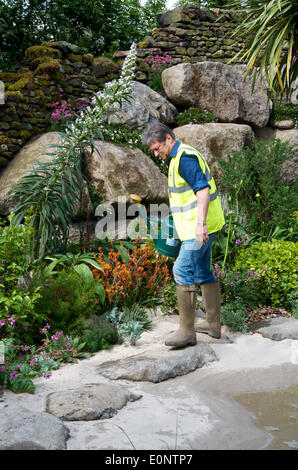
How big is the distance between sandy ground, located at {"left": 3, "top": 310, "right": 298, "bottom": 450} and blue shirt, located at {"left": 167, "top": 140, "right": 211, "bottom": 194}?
1479 millimetres

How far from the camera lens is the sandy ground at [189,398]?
2621 mm

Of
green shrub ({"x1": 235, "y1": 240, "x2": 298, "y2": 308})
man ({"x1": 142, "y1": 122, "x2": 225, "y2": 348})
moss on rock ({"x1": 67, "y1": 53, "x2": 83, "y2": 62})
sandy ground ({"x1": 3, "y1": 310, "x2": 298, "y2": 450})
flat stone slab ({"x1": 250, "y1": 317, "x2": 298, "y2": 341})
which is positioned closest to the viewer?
sandy ground ({"x1": 3, "y1": 310, "x2": 298, "y2": 450})

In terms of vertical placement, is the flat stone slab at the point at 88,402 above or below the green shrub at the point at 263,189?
below

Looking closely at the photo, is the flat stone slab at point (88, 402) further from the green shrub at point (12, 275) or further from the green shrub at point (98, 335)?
the green shrub at point (98, 335)

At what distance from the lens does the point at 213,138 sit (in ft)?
26.9

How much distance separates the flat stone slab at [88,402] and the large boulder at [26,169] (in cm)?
322

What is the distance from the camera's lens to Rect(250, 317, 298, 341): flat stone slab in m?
4.52

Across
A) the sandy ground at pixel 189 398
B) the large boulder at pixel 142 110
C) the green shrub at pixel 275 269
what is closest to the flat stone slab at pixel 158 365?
the sandy ground at pixel 189 398

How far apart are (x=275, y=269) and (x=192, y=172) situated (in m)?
2.15

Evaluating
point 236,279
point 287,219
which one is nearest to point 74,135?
point 236,279

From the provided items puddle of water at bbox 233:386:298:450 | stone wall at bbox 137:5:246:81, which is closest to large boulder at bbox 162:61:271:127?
stone wall at bbox 137:5:246:81

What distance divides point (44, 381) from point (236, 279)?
2.60m

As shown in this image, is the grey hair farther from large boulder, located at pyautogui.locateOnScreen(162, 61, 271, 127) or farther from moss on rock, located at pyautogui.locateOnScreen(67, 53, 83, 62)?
large boulder, located at pyautogui.locateOnScreen(162, 61, 271, 127)
